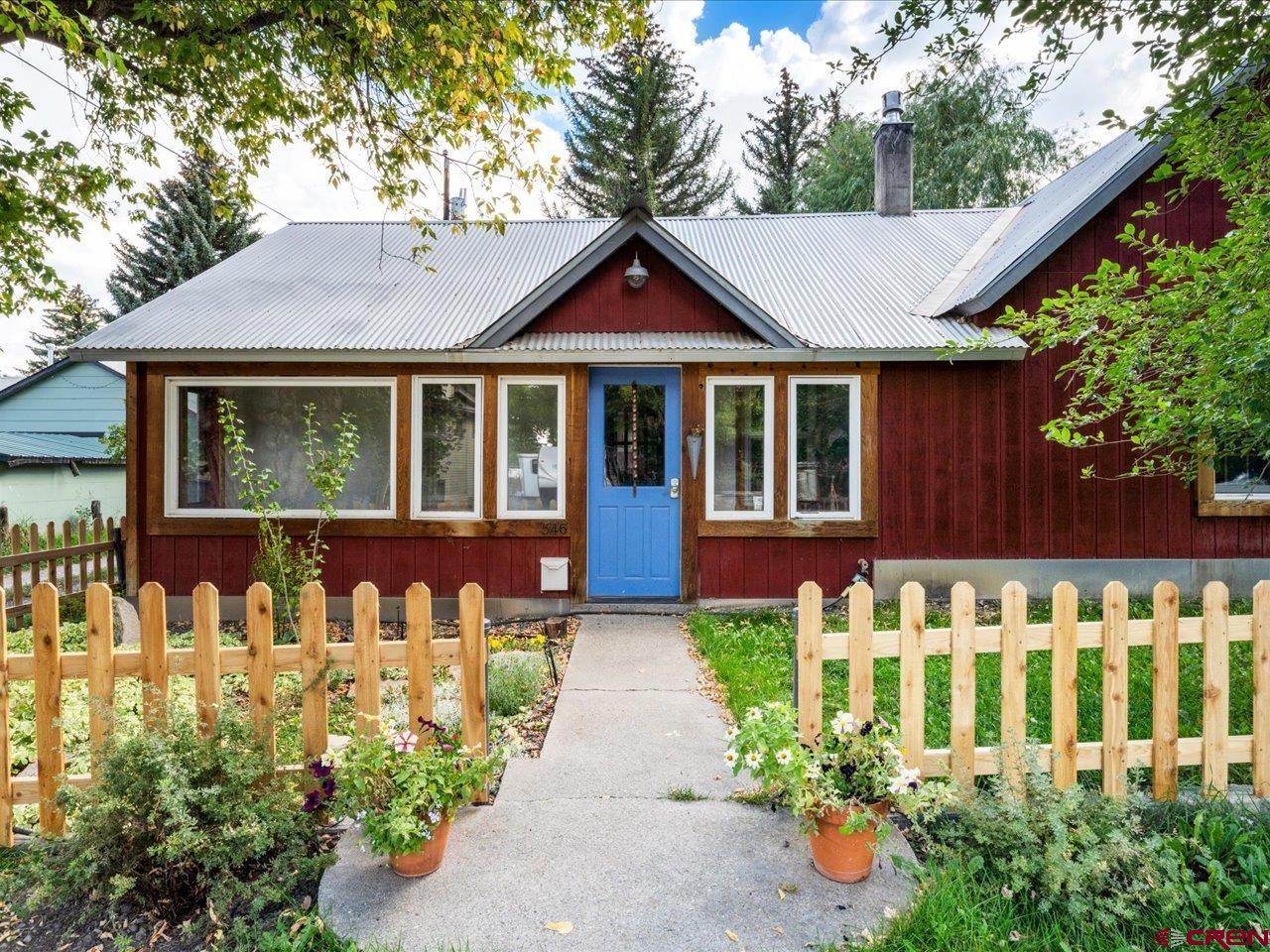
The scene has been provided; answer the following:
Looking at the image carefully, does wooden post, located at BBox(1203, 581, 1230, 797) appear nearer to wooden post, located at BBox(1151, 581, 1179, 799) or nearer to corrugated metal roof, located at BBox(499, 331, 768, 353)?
wooden post, located at BBox(1151, 581, 1179, 799)

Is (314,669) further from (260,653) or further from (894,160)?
(894,160)

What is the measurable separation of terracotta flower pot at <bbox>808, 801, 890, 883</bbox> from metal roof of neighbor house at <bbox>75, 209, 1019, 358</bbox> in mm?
4999

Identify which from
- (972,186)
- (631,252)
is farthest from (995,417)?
(972,186)

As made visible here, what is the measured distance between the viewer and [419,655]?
2.76 meters

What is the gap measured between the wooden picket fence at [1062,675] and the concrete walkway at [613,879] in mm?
510

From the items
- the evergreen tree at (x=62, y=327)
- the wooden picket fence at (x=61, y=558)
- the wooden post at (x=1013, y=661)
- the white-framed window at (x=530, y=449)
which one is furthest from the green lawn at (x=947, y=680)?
the evergreen tree at (x=62, y=327)

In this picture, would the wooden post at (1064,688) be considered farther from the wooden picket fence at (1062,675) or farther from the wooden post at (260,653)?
the wooden post at (260,653)

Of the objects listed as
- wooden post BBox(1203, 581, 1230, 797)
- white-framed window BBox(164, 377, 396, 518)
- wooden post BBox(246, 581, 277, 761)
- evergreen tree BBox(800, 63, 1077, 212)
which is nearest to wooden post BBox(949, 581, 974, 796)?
wooden post BBox(1203, 581, 1230, 797)

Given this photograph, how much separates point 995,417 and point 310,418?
728cm

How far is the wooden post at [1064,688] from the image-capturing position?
9.17 ft

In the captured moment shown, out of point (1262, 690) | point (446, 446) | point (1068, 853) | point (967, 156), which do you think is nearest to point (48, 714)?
point (1068, 853)

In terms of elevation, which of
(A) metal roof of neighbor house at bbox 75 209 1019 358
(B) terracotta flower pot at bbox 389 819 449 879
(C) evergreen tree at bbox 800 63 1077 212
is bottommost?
(B) terracotta flower pot at bbox 389 819 449 879

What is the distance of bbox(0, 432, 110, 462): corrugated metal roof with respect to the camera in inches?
611

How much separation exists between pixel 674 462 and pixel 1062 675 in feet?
14.8
